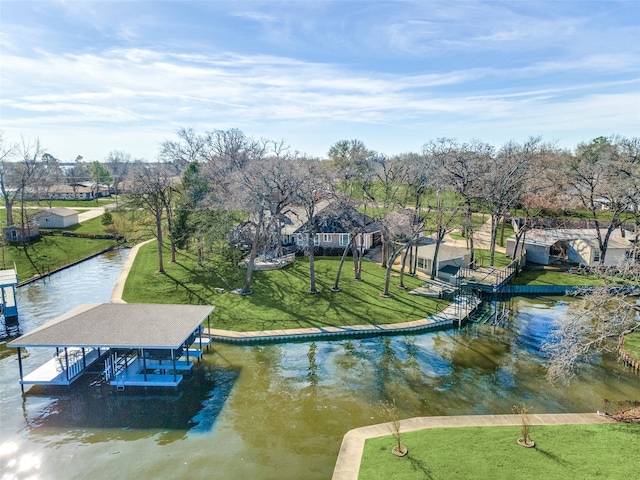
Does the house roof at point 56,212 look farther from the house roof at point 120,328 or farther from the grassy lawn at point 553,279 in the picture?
the grassy lawn at point 553,279

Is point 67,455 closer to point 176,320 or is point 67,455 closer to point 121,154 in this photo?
point 176,320

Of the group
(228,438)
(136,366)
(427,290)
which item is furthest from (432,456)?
(427,290)

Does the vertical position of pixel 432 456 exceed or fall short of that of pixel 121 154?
it falls short

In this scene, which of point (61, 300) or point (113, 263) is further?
point (113, 263)

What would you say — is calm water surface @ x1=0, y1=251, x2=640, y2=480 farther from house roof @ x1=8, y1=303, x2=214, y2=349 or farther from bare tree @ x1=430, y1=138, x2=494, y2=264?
bare tree @ x1=430, y1=138, x2=494, y2=264

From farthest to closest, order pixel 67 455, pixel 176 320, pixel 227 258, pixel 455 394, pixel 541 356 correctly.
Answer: pixel 227 258 → pixel 541 356 → pixel 176 320 → pixel 455 394 → pixel 67 455

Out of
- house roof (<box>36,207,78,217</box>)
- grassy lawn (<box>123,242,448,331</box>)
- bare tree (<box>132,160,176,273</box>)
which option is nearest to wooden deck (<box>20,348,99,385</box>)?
grassy lawn (<box>123,242,448,331</box>)
